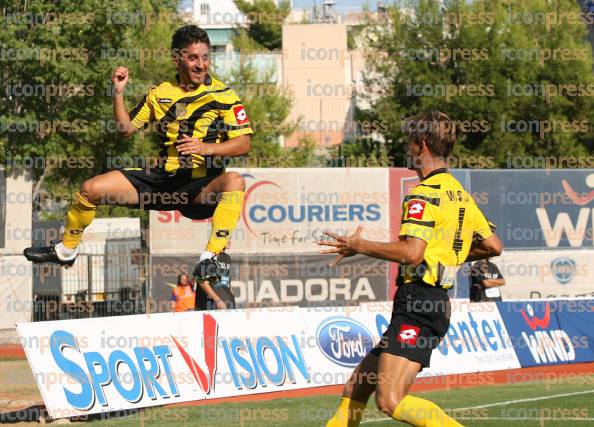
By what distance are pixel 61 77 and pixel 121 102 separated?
20317mm

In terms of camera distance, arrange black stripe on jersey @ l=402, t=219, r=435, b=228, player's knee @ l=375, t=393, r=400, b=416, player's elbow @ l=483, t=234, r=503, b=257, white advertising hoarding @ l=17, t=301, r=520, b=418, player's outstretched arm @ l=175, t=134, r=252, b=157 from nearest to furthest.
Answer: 1. black stripe on jersey @ l=402, t=219, r=435, b=228
2. player's knee @ l=375, t=393, r=400, b=416
3. player's elbow @ l=483, t=234, r=503, b=257
4. player's outstretched arm @ l=175, t=134, r=252, b=157
5. white advertising hoarding @ l=17, t=301, r=520, b=418

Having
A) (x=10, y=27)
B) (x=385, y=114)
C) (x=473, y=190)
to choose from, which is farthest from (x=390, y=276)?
(x=385, y=114)

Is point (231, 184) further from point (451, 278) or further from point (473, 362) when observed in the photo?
point (473, 362)

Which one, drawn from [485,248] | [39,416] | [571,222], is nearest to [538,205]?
[571,222]

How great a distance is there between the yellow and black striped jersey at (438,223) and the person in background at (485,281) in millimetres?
12832

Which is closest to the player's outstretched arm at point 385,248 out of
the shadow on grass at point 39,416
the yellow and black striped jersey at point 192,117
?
the yellow and black striped jersey at point 192,117

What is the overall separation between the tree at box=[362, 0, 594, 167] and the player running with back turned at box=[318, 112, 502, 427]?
3851 cm

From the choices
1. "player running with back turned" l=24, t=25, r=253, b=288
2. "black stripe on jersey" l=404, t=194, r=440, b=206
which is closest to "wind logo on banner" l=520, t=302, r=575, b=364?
"player running with back turned" l=24, t=25, r=253, b=288

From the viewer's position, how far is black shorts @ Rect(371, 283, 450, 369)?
26.2 feet

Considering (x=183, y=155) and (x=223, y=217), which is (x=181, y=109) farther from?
(x=223, y=217)

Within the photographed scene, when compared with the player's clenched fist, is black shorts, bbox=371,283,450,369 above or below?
below

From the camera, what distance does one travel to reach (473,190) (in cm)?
2873

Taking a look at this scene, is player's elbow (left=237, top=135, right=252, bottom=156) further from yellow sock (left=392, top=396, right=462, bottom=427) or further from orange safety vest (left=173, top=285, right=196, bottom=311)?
orange safety vest (left=173, top=285, right=196, bottom=311)

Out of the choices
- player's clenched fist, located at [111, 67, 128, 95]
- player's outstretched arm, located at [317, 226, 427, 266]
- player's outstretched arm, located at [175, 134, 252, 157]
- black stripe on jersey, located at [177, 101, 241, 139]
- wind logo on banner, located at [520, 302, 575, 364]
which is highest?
player's clenched fist, located at [111, 67, 128, 95]
